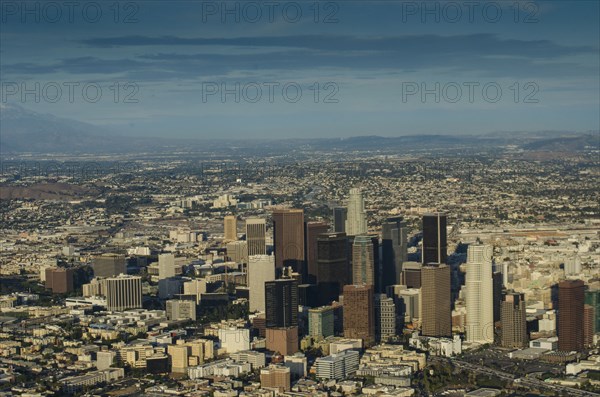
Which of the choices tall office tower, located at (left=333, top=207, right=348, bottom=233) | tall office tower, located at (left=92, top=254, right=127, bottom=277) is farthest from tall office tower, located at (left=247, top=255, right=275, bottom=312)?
tall office tower, located at (left=92, top=254, right=127, bottom=277)

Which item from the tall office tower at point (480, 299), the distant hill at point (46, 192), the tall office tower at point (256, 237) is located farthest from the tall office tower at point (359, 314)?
the distant hill at point (46, 192)

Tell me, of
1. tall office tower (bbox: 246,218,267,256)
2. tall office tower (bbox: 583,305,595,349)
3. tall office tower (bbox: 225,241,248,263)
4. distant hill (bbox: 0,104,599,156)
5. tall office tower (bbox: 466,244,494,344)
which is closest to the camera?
tall office tower (bbox: 583,305,595,349)

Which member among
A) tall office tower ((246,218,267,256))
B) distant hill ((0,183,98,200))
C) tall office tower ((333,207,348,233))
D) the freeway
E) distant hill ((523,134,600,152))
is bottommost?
the freeway

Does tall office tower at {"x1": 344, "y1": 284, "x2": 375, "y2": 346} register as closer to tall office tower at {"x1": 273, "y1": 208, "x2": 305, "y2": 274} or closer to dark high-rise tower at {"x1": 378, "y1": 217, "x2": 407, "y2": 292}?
dark high-rise tower at {"x1": 378, "y1": 217, "x2": 407, "y2": 292}

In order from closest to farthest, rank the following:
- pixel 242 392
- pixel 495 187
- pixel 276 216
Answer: pixel 242 392 → pixel 276 216 → pixel 495 187

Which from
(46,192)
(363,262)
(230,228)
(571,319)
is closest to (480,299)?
(571,319)

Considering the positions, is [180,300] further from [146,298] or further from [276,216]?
[276,216]

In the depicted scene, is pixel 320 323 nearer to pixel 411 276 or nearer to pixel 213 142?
pixel 411 276

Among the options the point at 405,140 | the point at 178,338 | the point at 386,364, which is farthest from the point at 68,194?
the point at 405,140
